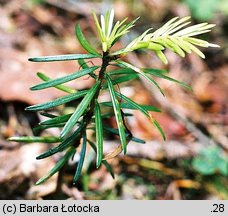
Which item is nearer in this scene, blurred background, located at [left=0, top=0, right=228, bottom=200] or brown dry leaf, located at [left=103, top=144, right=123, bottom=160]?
brown dry leaf, located at [left=103, top=144, right=123, bottom=160]

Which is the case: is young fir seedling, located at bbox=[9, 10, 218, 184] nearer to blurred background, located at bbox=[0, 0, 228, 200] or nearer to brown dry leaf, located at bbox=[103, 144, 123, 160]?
brown dry leaf, located at bbox=[103, 144, 123, 160]

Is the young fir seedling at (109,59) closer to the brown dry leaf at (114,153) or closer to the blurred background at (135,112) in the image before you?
the brown dry leaf at (114,153)

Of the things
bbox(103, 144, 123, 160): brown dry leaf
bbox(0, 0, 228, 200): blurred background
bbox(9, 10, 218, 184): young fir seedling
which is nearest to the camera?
bbox(9, 10, 218, 184): young fir seedling

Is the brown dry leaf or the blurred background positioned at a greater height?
the blurred background

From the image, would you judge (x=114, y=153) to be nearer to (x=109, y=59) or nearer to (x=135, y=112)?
(x=109, y=59)

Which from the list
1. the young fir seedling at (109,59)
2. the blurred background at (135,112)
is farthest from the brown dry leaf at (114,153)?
the blurred background at (135,112)

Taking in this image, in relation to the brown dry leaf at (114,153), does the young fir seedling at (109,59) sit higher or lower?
higher

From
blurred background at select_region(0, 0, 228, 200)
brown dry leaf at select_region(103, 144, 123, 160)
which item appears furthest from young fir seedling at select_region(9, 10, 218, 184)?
blurred background at select_region(0, 0, 228, 200)

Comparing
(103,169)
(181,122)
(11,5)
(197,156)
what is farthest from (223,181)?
(11,5)
